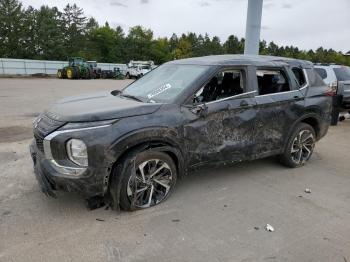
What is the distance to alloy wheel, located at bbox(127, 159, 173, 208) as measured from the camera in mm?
4039

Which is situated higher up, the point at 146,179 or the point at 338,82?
the point at 338,82

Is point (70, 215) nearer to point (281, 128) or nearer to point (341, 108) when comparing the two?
point (281, 128)

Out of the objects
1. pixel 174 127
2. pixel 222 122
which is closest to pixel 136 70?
pixel 222 122

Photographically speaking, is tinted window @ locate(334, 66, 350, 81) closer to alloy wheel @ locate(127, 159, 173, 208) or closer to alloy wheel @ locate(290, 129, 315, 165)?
alloy wheel @ locate(290, 129, 315, 165)

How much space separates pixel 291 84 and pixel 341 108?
5.33 metres

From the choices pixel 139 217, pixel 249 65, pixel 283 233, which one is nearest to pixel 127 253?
pixel 139 217

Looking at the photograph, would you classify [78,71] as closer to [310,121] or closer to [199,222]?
[310,121]

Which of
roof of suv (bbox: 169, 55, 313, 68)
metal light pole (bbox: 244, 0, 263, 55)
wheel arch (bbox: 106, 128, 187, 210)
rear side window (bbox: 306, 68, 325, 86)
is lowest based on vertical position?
wheel arch (bbox: 106, 128, 187, 210)

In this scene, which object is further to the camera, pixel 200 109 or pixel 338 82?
pixel 338 82

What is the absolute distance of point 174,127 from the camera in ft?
13.8

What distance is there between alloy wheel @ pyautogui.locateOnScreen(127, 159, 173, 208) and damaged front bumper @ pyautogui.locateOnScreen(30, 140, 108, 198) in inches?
14.2

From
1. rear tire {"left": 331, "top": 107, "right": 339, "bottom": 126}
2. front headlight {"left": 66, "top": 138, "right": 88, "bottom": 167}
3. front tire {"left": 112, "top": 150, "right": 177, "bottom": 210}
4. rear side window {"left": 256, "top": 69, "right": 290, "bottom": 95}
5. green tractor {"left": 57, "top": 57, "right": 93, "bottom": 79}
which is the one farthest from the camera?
green tractor {"left": 57, "top": 57, "right": 93, "bottom": 79}

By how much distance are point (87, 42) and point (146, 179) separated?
74252mm

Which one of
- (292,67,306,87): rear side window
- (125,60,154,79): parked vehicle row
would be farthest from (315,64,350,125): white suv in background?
(125,60,154,79): parked vehicle row
